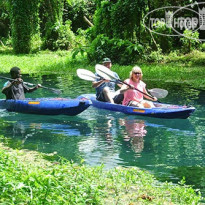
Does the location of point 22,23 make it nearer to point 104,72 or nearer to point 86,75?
point 86,75

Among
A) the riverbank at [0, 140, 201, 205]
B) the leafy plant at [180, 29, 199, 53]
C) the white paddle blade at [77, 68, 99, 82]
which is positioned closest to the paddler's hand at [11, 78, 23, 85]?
the white paddle blade at [77, 68, 99, 82]

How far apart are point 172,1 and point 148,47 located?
7.45 ft

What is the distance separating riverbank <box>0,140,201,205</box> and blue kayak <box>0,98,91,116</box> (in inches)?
172

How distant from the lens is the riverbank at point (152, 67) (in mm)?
15898

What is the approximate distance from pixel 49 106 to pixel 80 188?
558 cm

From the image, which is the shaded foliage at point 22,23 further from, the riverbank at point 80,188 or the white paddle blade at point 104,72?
the riverbank at point 80,188

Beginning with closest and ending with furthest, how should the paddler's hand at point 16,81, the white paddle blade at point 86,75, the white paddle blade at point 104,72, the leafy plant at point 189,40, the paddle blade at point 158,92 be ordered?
the paddler's hand at point 16,81, the white paddle blade at point 104,72, the paddle blade at point 158,92, the white paddle blade at point 86,75, the leafy plant at point 189,40

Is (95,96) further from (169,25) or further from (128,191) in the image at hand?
(169,25)

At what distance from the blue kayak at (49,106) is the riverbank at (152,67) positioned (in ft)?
17.9

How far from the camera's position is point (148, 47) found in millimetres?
21141

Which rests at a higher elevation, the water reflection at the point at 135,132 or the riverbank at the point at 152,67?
the riverbank at the point at 152,67

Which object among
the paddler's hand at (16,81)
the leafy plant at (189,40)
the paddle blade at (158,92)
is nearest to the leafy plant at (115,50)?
the leafy plant at (189,40)

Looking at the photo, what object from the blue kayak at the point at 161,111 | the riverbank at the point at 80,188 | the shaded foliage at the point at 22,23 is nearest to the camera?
the riverbank at the point at 80,188

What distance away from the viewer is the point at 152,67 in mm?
18172
